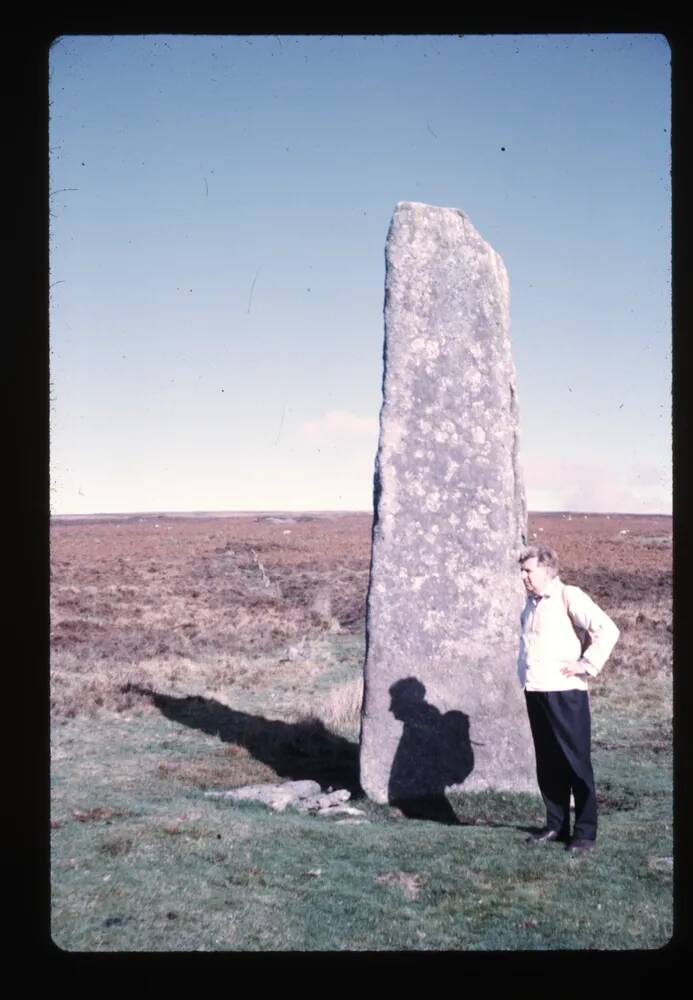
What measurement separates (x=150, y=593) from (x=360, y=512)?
2882 inches

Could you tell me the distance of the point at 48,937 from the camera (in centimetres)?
407

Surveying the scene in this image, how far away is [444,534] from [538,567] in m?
1.57

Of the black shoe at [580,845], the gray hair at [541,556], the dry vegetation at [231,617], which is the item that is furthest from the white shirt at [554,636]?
the dry vegetation at [231,617]

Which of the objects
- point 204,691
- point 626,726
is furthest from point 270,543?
point 626,726

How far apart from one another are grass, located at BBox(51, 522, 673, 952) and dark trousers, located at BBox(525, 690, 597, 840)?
229mm

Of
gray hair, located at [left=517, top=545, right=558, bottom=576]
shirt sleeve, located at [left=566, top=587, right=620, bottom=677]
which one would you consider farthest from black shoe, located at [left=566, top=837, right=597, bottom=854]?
gray hair, located at [left=517, top=545, right=558, bottom=576]

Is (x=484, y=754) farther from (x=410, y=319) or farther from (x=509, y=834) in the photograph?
(x=410, y=319)

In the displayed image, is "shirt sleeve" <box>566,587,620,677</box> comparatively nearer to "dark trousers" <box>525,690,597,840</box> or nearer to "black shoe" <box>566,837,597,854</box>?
"dark trousers" <box>525,690,597,840</box>

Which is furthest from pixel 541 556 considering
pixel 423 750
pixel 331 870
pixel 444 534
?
pixel 331 870

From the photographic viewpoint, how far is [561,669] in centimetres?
537

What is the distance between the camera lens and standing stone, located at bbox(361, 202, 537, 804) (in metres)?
6.80

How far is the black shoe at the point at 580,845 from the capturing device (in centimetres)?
554

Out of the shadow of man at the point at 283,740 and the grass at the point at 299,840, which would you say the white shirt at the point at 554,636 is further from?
the shadow of man at the point at 283,740

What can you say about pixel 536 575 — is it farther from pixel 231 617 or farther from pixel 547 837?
pixel 231 617
